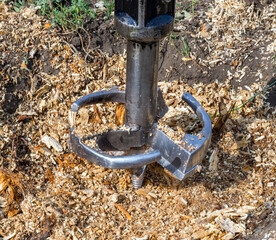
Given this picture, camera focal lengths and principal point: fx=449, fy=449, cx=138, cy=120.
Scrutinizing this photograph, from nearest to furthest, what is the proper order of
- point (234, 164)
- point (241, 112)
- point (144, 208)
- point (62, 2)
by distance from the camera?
point (144, 208), point (234, 164), point (241, 112), point (62, 2)

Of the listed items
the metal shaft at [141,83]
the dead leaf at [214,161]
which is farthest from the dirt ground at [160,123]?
the metal shaft at [141,83]

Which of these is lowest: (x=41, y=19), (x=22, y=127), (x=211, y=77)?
(x=22, y=127)

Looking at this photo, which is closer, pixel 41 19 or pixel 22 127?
pixel 22 127

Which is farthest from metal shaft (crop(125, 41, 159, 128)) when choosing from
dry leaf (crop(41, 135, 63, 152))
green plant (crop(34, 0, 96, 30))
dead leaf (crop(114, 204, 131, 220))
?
green plant (crop(34, 0, 96, 30))

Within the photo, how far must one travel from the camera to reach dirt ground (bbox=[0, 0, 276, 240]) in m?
2.50

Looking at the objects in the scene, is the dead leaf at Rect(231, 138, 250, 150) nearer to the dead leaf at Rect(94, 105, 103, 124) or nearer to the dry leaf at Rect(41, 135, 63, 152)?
the dead leaf at Rect(94, 105, 103, 124)

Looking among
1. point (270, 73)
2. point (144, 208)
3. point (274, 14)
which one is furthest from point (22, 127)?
point (274, 14)

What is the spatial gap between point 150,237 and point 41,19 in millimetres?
1823

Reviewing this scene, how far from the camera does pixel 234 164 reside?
287 cm

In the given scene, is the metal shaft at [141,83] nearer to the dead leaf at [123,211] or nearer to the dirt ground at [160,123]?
the dirt ground at [160,123]

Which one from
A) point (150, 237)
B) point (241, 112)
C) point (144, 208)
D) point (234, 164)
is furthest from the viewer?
point (241, 112)

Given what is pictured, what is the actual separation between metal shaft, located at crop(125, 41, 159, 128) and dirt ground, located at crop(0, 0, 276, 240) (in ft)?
0.53

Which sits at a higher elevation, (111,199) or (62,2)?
(62,2)

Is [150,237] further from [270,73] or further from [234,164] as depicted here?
[270,73]
